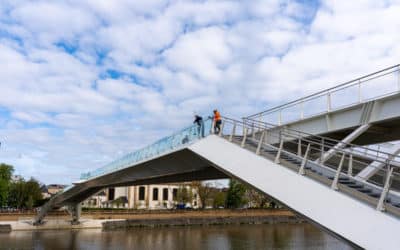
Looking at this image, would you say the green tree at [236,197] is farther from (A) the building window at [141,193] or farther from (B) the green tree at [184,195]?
(A) the building window at [141,193]

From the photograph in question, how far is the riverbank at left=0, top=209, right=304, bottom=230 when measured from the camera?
48.4 m

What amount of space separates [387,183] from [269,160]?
4.58 meters

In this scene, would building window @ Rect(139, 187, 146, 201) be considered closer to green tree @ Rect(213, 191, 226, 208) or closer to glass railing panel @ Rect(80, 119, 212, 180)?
green tree @ Rect(213, 191, 226, 208)

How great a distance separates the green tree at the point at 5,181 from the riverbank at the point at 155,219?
1437 centimetres

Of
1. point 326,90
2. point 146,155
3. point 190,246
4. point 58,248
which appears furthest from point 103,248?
point 326,90

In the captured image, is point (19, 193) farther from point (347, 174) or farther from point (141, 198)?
point (347, 174)

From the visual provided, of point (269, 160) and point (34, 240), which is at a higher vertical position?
point (269, 160)

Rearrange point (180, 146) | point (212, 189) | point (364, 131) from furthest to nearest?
point (212, 189), point (180, 146), point (364, 131)

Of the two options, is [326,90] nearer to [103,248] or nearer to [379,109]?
[379,109]

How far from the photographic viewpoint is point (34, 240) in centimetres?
3522

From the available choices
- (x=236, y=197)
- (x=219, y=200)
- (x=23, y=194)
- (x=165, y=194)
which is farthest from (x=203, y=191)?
(x=23, y=194)

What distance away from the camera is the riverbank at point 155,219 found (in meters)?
48.4

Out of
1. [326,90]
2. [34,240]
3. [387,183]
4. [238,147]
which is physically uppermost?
[326,90]

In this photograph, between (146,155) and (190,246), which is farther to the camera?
(190,246)
